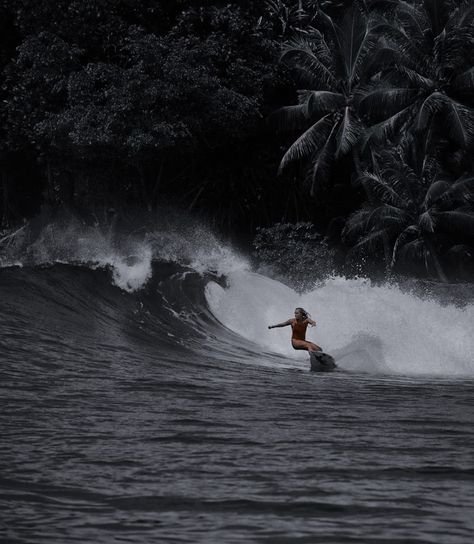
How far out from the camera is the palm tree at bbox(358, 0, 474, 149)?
3300cm

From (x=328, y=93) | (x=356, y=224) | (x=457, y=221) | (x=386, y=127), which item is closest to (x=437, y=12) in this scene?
(x=386, y=127)

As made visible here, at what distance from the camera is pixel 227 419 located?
977cm

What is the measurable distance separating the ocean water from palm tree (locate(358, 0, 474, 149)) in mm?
12842

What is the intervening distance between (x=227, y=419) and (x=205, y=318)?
37.5 ft

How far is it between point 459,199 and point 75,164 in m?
11.6

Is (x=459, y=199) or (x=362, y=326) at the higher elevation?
(x=459, y=199)

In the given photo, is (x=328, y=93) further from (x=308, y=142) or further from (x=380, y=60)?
(x=380, y=60)

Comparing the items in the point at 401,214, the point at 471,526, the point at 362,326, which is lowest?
the point at 471,526

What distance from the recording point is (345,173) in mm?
36781

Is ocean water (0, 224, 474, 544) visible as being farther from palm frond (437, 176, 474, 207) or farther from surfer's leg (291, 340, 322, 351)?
palm frond (437, 176, 474, 207)

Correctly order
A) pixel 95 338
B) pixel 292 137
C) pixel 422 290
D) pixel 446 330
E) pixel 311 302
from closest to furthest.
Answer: pixel 95 338
pixel 446 330
pixel 311 302
pixel 422 290
pixel 292 137

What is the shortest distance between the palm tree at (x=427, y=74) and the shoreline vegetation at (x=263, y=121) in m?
0.06

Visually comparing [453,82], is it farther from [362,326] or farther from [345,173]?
[362,326]

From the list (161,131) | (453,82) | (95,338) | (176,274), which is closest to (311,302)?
(176,274)
